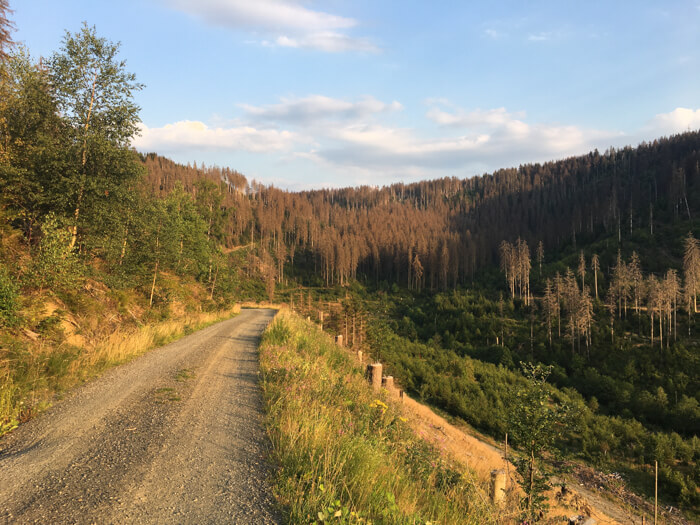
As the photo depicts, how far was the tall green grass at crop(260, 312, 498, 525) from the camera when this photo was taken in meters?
3.47

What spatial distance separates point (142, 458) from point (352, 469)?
287cm

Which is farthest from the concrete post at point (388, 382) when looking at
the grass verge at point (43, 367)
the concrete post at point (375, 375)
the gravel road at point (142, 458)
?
the grass verge at point (43, 367)

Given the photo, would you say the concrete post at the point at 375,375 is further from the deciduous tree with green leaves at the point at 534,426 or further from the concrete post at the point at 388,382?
the deciduous tree with green leaves at the point at 534,426

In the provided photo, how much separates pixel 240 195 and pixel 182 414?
17123cm

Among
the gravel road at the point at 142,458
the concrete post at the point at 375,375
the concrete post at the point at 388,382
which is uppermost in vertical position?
the gravel road at the point at 142,458

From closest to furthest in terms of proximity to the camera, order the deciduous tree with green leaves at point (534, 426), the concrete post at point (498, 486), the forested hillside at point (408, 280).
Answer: the concrete post at point (498, 486)
the deciduous tree with green leaves at point (534, 426)
the forested hillside at point (408, 280)

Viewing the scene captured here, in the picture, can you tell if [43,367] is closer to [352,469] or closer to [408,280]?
[352,469]

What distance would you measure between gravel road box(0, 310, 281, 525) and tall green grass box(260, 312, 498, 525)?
1.07ft

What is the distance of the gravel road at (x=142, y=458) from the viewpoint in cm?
346

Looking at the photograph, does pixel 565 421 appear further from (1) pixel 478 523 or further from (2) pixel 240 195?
(2) pixel 240 195

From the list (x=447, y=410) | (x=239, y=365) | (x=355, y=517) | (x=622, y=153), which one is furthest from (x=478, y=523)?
(x=622, y=153)

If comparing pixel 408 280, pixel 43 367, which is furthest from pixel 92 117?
pixel 408 280

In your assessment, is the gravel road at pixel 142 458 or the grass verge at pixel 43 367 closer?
the gravel road at pixel 142 458

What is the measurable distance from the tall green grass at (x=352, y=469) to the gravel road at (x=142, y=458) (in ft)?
1.07
